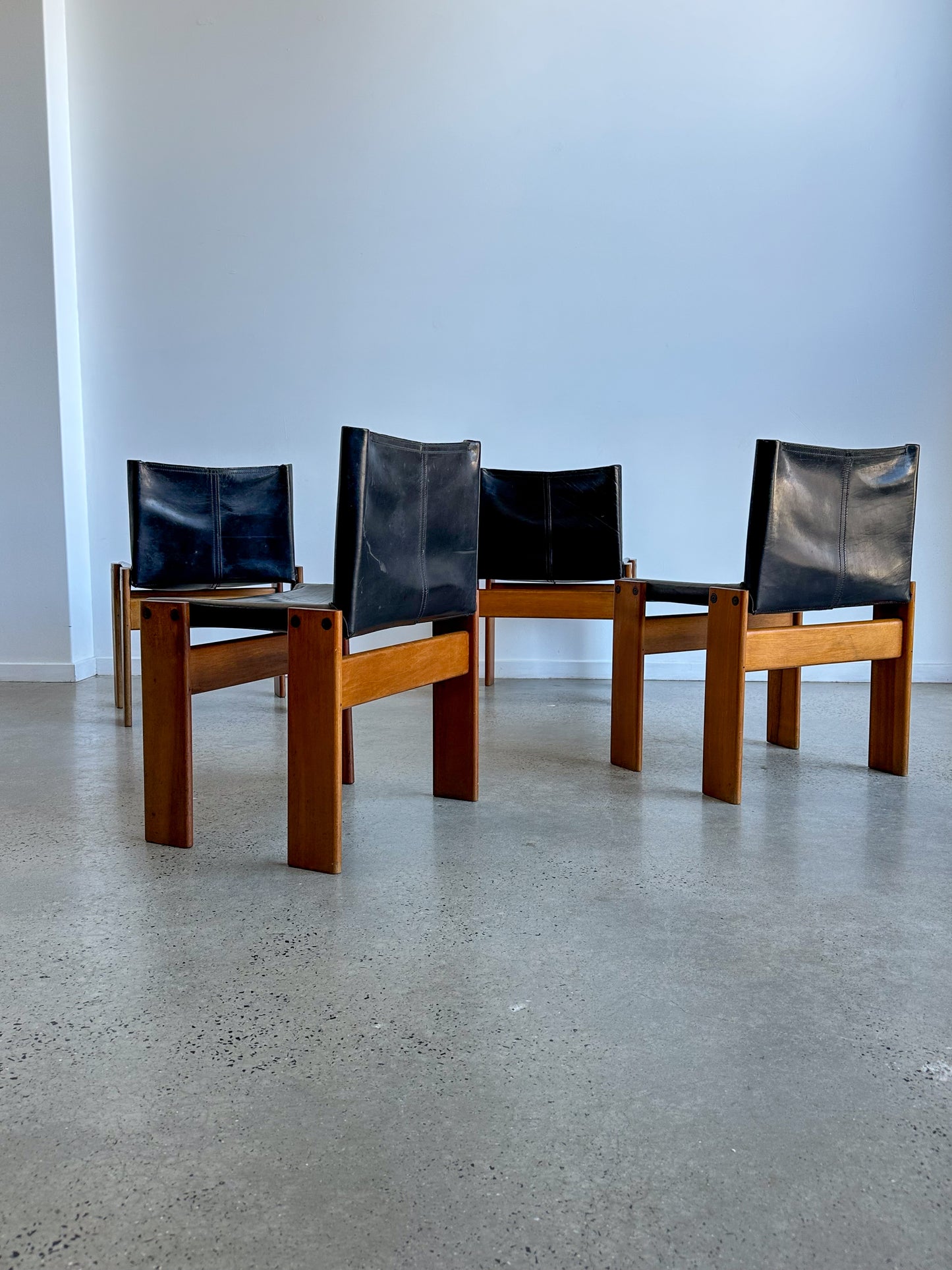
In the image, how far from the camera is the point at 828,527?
232 cm

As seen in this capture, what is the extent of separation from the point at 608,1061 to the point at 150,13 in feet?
14.7

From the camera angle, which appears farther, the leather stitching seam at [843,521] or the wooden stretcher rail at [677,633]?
the wooden stretcher rail at [677,633]

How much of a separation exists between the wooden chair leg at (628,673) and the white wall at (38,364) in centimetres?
251

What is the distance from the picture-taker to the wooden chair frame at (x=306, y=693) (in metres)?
1.78

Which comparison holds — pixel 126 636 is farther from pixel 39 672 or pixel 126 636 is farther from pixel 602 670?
pixel 602 670

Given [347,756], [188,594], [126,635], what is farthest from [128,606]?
[347,756]

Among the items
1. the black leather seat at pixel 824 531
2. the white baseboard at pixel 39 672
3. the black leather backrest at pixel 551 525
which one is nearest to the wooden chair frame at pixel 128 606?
the white baseboard at pixel 39 672

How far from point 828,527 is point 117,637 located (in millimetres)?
2445

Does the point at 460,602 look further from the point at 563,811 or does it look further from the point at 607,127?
the point at 607,127

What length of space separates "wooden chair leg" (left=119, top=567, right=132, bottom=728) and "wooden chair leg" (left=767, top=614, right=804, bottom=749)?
1.94 m

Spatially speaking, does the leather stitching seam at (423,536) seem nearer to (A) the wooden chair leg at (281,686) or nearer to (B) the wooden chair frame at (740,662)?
(B) the wooden chair frame at (740,662)

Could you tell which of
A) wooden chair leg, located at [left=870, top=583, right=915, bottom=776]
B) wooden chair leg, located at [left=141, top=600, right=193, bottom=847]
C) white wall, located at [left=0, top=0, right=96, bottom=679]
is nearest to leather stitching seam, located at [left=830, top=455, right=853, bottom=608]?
wooden chair leg, located at [left=870, top=583, right=915, bottom=776]

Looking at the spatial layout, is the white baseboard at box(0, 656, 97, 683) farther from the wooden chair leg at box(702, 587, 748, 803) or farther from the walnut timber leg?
the wooden chair leg at box(702, 587, 748, 803)

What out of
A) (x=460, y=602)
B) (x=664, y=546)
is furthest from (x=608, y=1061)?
(x=664, y=546)
